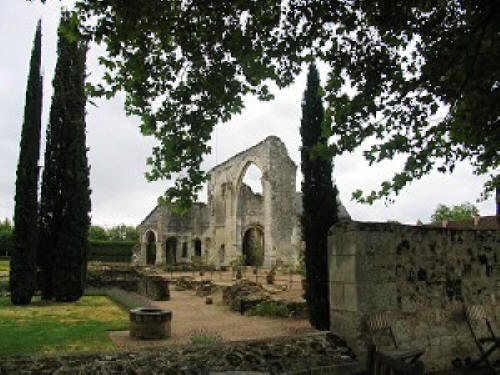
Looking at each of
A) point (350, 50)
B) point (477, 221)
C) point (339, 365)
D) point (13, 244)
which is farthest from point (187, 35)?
point (477, 221)

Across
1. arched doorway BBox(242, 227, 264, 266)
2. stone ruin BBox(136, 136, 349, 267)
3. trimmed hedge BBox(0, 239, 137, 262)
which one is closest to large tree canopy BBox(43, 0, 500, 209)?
stone ruin BBox(136, 136, 349, 267)

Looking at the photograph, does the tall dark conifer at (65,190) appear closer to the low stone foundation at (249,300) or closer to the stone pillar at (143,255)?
the low stone foundation at (249,300)

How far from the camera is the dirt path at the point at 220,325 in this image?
9344mm

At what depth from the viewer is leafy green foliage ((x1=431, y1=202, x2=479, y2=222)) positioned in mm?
63250

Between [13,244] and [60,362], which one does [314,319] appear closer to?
[60,362]

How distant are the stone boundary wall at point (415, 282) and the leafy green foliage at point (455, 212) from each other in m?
60.5

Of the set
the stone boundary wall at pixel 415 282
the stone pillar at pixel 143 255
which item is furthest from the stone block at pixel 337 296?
the stone pillar at pixel 143 255

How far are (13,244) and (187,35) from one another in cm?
1210

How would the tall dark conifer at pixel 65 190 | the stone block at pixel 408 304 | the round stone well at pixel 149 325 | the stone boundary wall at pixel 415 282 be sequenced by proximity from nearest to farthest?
the stone boundary wall at pixel 415 282 < the stone block at pixel 408 304 < the round stone well at pixel 149 325 < the tall dark conifer at pixel 65 190

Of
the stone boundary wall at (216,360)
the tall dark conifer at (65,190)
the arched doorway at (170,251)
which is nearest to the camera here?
the stone boundary wall at (216,360)

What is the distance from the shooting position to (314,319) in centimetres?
975

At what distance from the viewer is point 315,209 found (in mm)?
10422

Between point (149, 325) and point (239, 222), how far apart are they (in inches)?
1073

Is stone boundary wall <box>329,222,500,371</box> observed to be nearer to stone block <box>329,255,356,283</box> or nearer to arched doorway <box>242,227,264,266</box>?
stone block <box>329,255,356,283</box>
